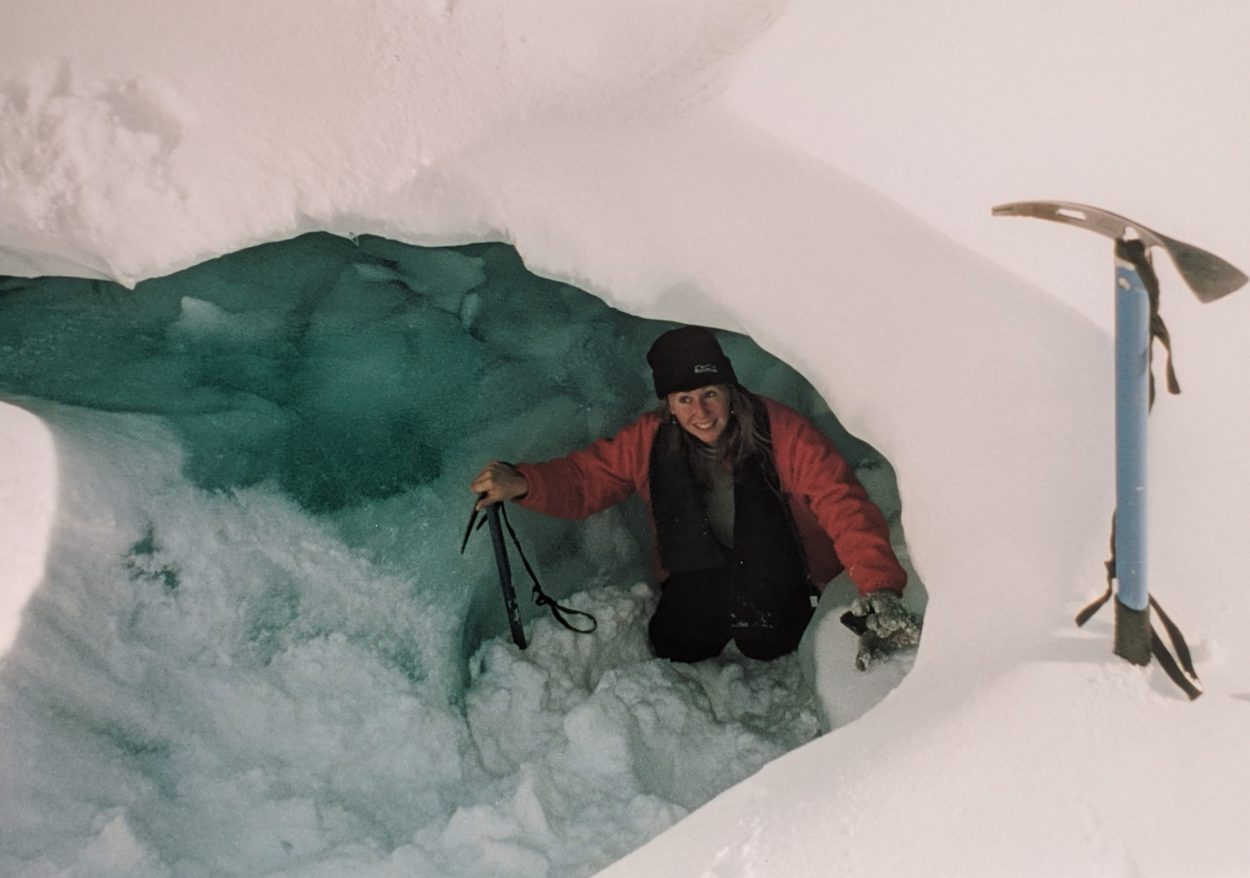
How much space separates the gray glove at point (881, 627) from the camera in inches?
72.4

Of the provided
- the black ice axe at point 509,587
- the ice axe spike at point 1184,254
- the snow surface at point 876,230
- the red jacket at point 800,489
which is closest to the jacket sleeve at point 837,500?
the red jacket at point 800,489

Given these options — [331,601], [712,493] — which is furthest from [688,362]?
[331,601]

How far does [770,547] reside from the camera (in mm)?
2387

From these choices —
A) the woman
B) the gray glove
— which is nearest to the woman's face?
the woman

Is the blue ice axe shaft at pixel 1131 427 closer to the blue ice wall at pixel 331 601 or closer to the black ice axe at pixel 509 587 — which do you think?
the blue ice wall at pixel 331 601

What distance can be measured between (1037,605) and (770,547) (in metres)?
1.11

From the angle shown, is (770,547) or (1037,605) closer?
(1037,605)

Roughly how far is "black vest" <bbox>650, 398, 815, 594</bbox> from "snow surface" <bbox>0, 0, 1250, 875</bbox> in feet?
2.18

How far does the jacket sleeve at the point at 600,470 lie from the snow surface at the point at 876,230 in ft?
2.32

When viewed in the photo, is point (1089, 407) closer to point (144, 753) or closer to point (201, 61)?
point (201, 61)

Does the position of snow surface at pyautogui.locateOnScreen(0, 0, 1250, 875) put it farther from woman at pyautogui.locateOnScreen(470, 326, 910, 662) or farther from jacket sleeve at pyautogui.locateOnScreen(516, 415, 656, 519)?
jacket sleeve at pyautogui.locateOnScreen(516, 415, 656, 519)

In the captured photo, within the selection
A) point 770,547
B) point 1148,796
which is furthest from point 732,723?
point 1148,796

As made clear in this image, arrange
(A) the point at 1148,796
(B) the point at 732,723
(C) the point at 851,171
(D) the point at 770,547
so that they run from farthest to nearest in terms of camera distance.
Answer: (D) the point at 770,547 < (B) the point at 732,723 < (C) the point at 851,171 < (A) the point at 1148,796

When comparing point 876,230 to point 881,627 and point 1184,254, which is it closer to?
point 1184,254
